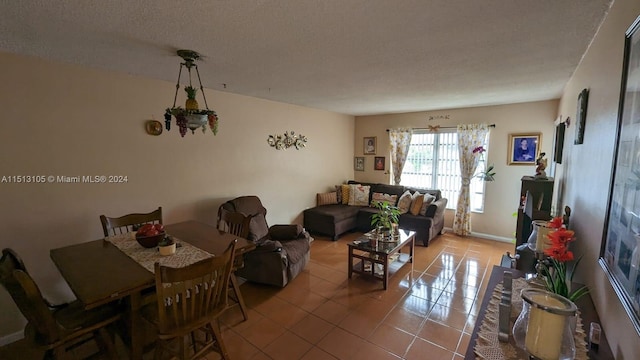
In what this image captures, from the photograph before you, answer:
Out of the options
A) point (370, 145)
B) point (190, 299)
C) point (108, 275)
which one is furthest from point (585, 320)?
point (370, 145)

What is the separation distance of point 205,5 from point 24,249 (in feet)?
8.25

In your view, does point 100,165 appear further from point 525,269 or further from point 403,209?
point 403,209

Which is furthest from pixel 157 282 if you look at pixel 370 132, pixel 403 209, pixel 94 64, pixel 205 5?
pixel 370 132

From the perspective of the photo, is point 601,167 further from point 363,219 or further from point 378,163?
point 378,163

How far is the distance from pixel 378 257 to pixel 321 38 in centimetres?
263

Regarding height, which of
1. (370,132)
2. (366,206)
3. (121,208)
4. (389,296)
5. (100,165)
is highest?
(370,132)

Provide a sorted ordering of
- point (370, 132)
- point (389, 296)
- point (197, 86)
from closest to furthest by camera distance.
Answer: point (389, 296), point (197, 86), point (370, 132)

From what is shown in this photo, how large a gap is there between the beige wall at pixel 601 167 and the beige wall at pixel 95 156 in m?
3.52

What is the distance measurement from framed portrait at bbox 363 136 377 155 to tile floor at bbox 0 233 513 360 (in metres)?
2.86

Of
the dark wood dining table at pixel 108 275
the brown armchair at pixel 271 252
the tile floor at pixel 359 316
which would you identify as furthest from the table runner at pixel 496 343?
the brown armchair at pixel 271 252

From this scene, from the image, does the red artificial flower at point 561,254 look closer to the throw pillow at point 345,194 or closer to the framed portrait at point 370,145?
the throw pillow at point 345,194

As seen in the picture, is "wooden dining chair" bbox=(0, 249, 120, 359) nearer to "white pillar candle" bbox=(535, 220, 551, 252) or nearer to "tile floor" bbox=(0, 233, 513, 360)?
"tile floor" bbox=(0, 233, 513, 360)

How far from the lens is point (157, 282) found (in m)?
1.44

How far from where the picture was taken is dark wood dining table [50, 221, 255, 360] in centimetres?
149
